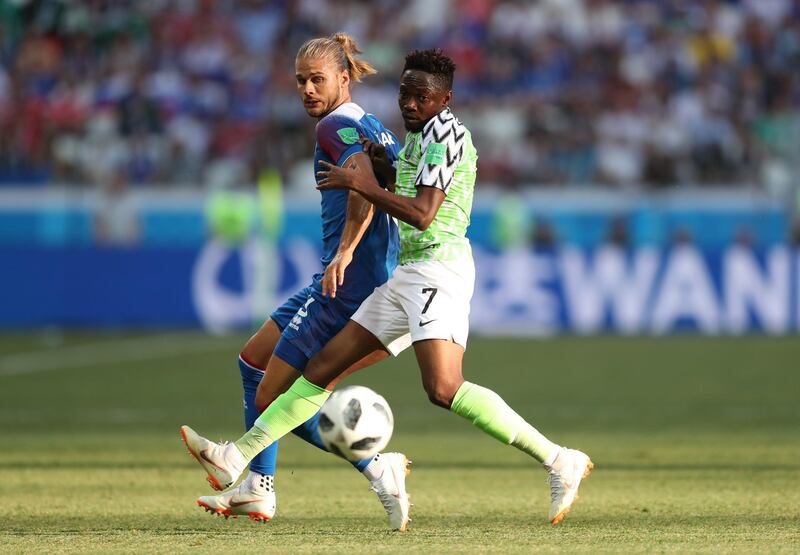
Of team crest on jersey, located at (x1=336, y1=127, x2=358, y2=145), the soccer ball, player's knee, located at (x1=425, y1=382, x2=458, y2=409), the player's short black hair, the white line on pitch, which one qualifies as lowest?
the white line on pitch

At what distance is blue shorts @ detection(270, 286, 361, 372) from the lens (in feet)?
20.3

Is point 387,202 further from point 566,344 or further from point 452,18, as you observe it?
point 452,18

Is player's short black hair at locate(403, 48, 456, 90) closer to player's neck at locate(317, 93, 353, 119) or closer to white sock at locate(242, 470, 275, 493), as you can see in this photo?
player's neck at locate(317, 93, 353, 119)

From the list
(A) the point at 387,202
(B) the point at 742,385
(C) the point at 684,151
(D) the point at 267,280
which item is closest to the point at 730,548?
(A) the point at 387,202

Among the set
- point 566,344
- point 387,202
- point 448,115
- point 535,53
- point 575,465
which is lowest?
point 566,344

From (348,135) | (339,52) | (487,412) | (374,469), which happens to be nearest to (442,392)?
(487,412)

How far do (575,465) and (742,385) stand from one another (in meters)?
8.26

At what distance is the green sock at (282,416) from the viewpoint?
6.09 m

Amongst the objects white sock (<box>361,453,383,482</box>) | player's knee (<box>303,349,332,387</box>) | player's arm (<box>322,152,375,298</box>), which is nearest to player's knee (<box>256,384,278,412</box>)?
player's knee (<box>303,349,332,387</box>)

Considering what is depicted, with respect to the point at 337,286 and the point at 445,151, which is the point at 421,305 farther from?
the point at 445,151

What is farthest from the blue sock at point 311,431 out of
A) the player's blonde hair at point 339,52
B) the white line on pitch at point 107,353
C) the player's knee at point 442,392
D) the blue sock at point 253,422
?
the white line on pitch at point 107,353

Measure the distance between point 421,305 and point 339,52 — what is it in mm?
1234

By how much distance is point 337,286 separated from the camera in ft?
19.9

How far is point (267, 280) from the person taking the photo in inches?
773
